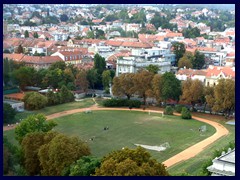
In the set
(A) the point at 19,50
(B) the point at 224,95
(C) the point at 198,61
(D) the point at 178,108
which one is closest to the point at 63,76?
(D) the point at 178,108

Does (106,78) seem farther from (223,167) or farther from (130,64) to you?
(223,167)

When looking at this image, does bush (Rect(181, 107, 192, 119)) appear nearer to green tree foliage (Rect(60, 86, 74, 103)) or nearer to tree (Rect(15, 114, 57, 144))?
green tree foliage (Rect(60, 86, 74, 103))

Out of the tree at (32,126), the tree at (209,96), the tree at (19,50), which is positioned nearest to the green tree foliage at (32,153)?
the tree at (32,126)

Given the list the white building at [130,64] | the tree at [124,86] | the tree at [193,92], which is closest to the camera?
the tree at [193,92]

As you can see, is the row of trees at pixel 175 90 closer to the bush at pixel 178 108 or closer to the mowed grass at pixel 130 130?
the bush at pixel 178 108

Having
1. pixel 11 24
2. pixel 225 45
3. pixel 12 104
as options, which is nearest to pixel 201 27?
pixel 225 45

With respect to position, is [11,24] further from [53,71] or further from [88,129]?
[88,129]
